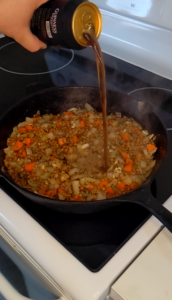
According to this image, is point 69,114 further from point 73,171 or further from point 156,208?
point 156,208

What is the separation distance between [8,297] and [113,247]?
1.11ft

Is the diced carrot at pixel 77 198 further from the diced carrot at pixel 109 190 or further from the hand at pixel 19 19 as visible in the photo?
the hand at pixel 19 19

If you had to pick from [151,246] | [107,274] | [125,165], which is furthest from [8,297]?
[125,165]

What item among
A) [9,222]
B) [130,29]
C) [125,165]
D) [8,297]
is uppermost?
[130,29]

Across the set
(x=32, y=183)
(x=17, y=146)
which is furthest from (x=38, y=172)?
(x=17, y=146)

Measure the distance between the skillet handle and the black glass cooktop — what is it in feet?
0.25

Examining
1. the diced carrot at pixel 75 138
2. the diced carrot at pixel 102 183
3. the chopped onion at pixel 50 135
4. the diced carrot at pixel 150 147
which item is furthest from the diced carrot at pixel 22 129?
the diced carrot at pixel 150 147

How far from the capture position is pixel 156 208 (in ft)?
2.19

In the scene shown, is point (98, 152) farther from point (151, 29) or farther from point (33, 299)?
point (151, 29)

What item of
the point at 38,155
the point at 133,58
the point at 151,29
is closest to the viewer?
the point at 38,155

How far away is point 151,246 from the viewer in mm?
670

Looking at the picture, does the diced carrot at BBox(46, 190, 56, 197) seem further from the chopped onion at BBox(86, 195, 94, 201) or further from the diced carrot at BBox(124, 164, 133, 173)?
the diced carrot at BBox(124, 164, 133, 173)

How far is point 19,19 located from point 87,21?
0.76 ft

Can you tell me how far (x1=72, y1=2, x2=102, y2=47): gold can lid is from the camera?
722 millimetres
